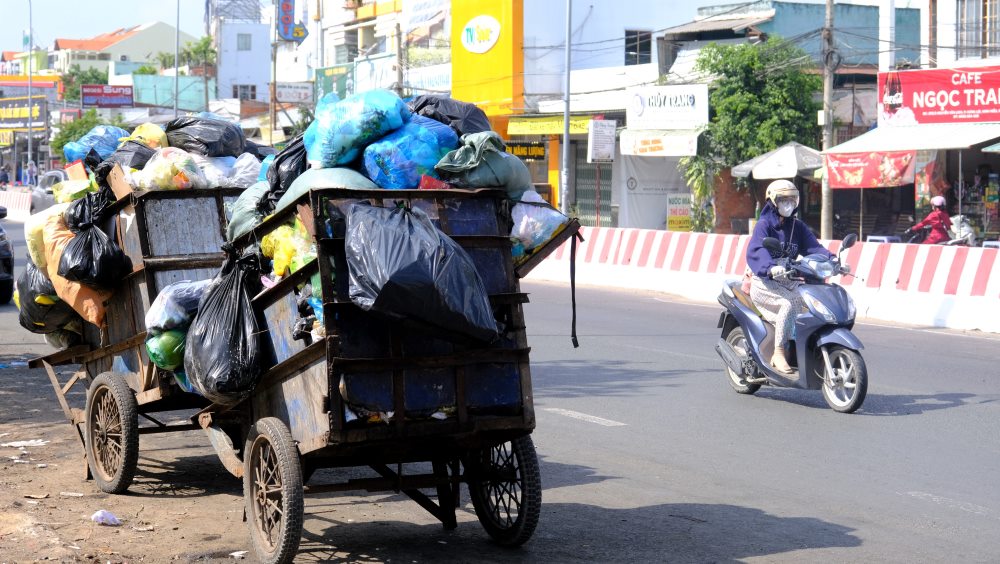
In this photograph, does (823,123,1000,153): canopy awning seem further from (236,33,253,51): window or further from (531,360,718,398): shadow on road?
(236,33,253,51): window

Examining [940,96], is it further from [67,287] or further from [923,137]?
[67,287]

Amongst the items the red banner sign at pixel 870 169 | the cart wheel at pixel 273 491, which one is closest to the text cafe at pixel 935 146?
the red banner sign at pixel 870 169

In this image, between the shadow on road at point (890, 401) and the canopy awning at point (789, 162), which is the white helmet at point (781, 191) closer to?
the shadow on road at point (890, 401)

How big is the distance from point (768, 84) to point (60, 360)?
989 inches

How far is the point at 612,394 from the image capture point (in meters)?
10.2

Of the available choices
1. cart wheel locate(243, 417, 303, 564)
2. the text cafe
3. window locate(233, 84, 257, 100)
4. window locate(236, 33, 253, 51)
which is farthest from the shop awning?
window locate(236, 33, 253, 51)

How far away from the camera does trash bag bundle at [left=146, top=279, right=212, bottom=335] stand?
19.4 ft

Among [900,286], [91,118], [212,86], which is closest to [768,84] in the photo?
[900,286]

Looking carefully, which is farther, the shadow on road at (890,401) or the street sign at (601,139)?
the street sign at (601,139)

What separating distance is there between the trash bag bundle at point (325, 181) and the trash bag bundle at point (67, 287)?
235cm

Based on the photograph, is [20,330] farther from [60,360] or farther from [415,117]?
[415,117]

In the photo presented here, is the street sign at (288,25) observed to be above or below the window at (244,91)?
above

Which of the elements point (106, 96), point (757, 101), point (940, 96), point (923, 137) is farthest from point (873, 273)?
point (106, 96)

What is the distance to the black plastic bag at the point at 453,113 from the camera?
5684 mm
